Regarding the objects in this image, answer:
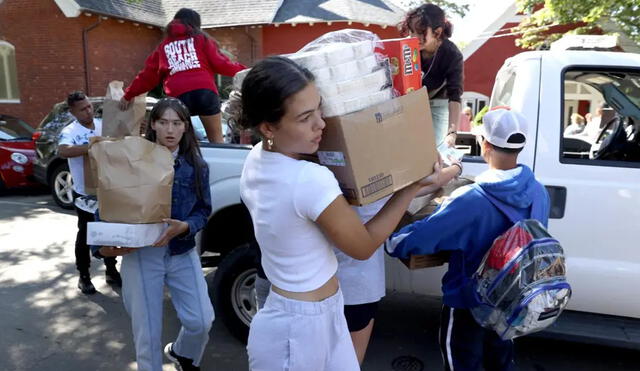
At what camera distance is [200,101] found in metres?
3.95

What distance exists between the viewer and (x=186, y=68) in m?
3.87

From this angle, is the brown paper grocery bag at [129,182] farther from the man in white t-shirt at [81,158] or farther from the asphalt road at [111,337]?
the man in white t-shirt at [81,158]

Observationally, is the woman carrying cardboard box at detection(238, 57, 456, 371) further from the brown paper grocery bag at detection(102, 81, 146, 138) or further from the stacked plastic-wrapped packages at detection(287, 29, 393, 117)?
the brown paper grocery bag at detection(102, 81, 146, 138)

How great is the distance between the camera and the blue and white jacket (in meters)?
2.15

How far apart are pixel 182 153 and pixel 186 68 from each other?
1.28m

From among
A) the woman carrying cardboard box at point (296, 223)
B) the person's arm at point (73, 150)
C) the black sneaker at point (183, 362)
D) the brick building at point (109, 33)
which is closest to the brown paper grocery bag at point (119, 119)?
the person's arm at point (73, 150)

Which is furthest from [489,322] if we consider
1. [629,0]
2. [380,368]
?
[629,0]

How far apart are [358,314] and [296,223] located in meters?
0.81

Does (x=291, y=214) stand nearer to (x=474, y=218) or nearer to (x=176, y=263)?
(x=474, y=218)

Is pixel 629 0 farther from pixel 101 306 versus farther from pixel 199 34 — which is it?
pixel 101 306

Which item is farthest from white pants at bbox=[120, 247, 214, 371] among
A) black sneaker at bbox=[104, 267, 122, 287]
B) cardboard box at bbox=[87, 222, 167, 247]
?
black sneaker at bbox=[104, 267, 122, 287]

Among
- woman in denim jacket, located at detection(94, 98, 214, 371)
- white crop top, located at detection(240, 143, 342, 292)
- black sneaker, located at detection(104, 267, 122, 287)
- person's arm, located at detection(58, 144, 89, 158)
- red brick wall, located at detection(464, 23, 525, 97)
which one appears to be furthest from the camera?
red brick wall, located at detection(464, 23, 525, 97)

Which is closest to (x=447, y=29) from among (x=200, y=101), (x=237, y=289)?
(x=200, y=101)

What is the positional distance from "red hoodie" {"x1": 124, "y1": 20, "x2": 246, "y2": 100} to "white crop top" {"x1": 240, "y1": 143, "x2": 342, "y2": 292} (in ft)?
7.86
